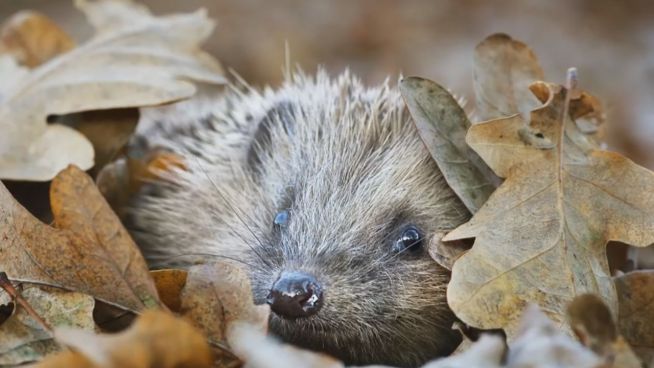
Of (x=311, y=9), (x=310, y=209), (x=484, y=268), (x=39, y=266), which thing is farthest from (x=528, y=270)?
(x=311, y=9)

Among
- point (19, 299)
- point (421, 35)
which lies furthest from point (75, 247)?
point (421, 35)

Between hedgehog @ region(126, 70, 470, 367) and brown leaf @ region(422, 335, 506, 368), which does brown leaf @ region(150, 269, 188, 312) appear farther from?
brown leaf @ region(422, 335, 506, 368)

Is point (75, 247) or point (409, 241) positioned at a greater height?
point (409, 241)

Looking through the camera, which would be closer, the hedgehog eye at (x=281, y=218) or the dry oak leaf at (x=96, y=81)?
the hedgehog eye at (x=281, y=218)

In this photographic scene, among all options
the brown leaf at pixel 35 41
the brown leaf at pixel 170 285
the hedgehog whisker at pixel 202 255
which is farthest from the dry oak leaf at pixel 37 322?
the brown leaf at pixel 35 41

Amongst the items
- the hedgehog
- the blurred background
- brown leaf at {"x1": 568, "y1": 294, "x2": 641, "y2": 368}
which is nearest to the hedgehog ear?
the hedgehog

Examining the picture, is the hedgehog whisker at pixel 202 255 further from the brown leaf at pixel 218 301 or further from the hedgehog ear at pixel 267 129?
the brown leaf at pixel 218 301

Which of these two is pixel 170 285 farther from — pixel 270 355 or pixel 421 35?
pixel 421 35
